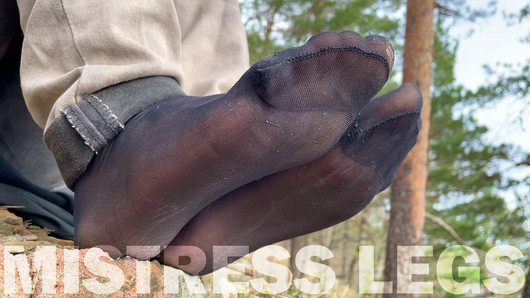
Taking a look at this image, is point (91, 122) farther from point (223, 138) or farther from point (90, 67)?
point (223, 138)

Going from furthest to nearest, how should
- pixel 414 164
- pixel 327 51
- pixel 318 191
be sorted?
pixel 414 164 → pixel 318 191 → pixel 327 51

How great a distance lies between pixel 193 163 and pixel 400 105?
1.19 feet

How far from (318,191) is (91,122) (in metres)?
0.39

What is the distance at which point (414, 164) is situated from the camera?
3979 millimetres

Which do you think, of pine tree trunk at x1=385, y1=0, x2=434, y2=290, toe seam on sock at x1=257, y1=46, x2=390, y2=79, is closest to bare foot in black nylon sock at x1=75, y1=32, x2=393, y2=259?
toe seam on sock at x1=257, y1=46, x2=390, y2=79

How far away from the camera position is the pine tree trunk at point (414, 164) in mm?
3990

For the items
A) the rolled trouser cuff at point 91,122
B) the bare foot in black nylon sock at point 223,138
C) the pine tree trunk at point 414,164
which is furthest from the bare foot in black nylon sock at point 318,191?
the pine tree trunk at point 414,164

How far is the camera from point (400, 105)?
31.2 inches

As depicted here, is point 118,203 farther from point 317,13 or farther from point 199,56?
point 317,13

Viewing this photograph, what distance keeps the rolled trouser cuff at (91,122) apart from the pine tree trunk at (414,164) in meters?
3.51

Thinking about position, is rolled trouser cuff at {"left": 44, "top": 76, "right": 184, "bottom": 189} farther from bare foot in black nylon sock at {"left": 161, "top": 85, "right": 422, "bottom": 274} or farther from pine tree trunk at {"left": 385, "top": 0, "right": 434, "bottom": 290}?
pine tree trunk at {"left": 385, "top": 0, "right": 434, "bottom": 290}

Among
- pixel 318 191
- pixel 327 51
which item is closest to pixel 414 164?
pixel 318 191

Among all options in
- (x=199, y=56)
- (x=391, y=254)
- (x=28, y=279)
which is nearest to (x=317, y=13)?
(x=391, y=254)

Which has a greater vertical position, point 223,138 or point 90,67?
point 90,67
